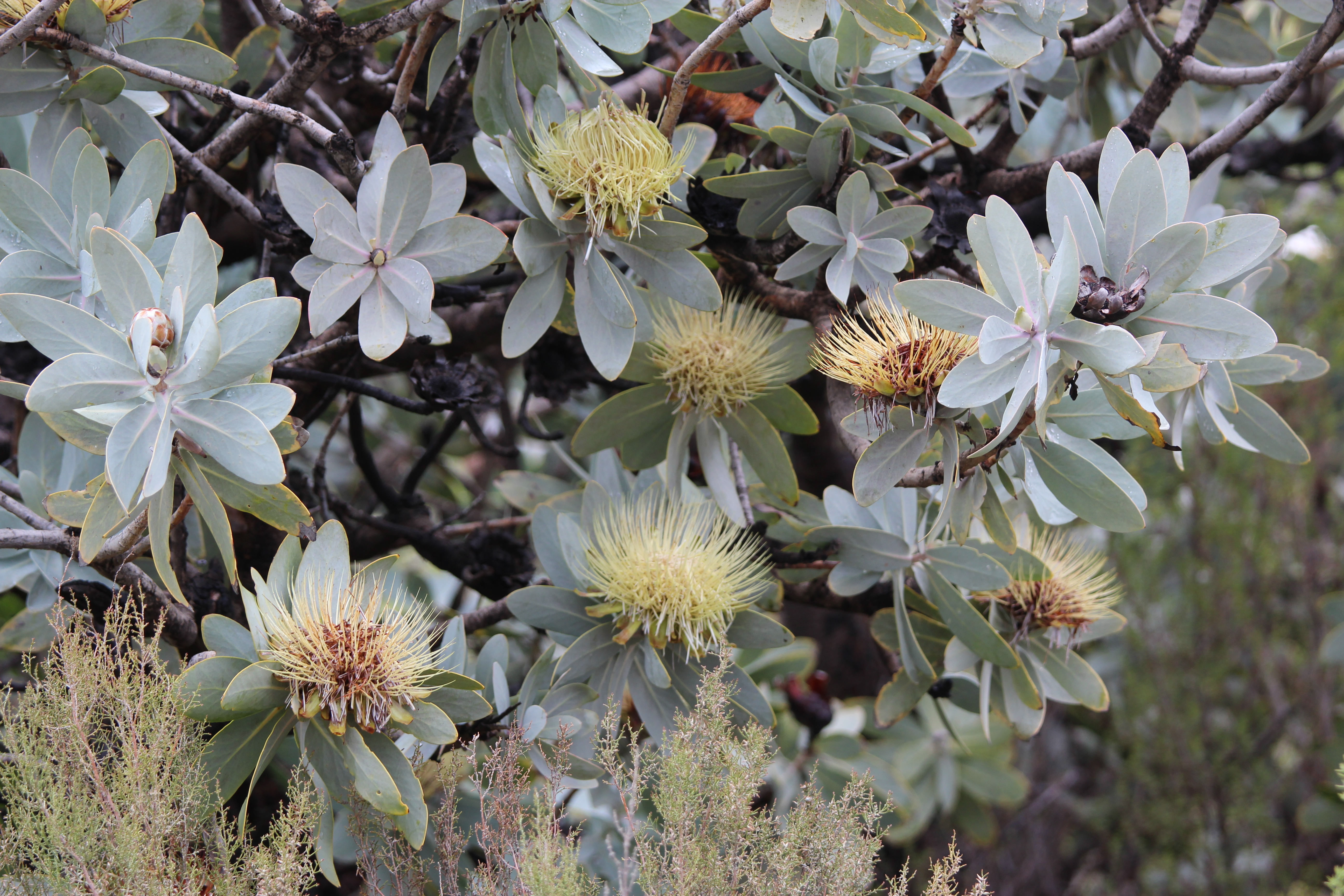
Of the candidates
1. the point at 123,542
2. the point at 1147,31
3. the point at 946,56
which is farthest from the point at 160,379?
the point at 1147,31

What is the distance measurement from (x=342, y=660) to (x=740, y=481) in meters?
0.61

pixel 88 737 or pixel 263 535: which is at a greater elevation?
pixel 88 737

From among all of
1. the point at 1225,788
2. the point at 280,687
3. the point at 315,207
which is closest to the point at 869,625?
the point at 280,687

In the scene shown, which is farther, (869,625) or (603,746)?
(869,625)

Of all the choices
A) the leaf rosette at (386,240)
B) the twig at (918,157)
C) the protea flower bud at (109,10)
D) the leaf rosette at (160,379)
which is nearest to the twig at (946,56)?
the twig at (918,157)

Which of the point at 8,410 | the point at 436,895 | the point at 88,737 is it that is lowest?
the point at 436,895

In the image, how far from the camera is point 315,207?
3.09 ft

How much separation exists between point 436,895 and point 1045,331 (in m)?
0.98

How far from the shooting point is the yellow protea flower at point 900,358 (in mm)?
886

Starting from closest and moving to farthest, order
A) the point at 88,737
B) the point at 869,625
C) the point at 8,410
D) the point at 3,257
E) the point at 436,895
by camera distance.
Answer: the point at 88,737
the point at 3,257
the point at 436,895
the point at 869,625
the point at 8,410

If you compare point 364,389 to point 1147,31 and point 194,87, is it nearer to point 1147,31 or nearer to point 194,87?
point 194,87

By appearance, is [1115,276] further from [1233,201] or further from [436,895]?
[1233,201]

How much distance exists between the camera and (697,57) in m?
0.95

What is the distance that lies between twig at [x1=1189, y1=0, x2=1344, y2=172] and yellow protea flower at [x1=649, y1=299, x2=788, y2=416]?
57cm
